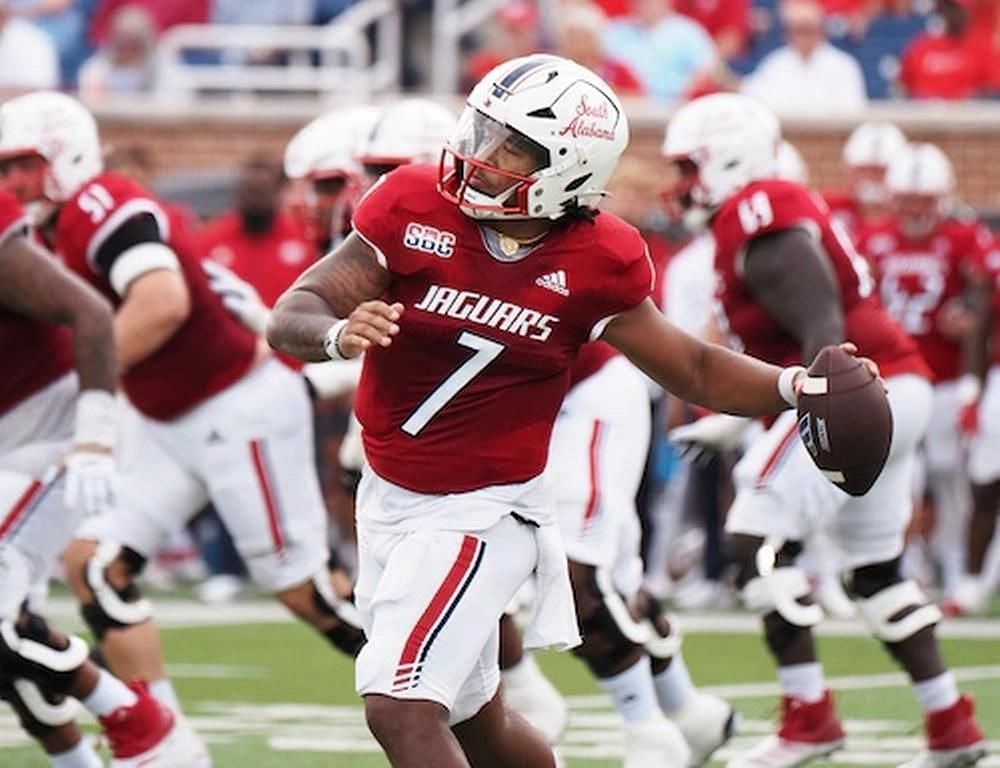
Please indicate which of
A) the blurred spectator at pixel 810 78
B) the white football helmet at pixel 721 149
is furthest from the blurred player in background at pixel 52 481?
the blurred spectator at pixel 810 78

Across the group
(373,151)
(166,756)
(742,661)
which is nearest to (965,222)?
(742,661)

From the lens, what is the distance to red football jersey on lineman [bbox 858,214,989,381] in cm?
1194

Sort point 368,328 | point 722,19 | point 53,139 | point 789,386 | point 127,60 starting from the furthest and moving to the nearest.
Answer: point 722,19
point 127,60
point 53,139
point 789,386
point 368,328

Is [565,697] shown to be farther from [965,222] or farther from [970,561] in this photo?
[965,222]

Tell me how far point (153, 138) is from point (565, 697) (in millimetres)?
6411

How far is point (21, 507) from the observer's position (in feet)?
21.7

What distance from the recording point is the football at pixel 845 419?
5426 millimetres

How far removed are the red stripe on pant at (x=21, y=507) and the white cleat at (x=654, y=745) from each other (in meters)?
1.81

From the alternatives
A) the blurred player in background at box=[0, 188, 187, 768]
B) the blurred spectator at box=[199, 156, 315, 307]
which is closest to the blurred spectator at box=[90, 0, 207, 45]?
the blurred spectator at box=[199, 156, 315, 307]

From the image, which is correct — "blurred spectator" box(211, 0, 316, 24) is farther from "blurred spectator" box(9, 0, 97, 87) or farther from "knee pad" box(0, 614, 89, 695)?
"knee pad" box(0, 614, 89, 695)

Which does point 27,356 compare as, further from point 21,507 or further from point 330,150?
point 330,150

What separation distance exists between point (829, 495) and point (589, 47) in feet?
20.9

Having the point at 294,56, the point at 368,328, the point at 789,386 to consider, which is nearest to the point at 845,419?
the point at 789,386

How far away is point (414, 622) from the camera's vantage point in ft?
17.2
